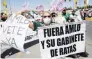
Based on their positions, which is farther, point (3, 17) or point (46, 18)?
point (46, 18)

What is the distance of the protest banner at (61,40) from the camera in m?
4.30

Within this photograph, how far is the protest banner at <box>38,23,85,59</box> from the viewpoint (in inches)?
169

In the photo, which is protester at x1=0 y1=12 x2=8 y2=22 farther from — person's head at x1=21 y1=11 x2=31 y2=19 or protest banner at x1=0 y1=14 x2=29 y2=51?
person's head at x1=21 y1=11 x2=31 y2=19

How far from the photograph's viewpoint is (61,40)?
446cm

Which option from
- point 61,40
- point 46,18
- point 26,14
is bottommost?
point 61,40

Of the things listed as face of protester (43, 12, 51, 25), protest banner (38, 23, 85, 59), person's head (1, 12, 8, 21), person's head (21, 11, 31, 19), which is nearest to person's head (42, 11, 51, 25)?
face of protester (43, 12, 51, 25)

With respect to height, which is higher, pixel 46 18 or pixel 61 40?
pixel 46 18

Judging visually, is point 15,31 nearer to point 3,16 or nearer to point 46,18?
point 3,16

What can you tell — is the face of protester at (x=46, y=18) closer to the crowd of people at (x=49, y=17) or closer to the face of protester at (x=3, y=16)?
the crowd of people at (x=49, y=17)

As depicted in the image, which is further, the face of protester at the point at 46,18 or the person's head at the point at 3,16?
the face of protester at the point at 46,18

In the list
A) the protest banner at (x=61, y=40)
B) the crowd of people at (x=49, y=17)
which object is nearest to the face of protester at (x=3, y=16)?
the crowd of people at (x=49, y=17)

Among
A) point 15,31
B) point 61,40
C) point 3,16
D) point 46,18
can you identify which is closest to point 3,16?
point 3,16

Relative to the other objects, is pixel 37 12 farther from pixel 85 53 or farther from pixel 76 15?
pixel 85 53

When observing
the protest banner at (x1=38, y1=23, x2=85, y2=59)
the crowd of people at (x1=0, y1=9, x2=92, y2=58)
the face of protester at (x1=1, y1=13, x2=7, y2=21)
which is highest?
the face of protester at (x1=1, y1=13, x2=7, y2=21)
